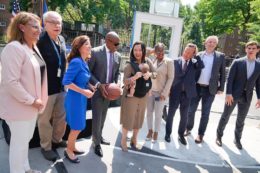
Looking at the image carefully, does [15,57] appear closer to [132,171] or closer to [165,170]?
[132,171]

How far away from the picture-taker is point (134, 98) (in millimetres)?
4250

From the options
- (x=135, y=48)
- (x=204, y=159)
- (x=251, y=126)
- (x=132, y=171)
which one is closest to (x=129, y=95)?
(x=135, y=48)

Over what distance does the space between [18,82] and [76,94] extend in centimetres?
100

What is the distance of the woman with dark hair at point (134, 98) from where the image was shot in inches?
162

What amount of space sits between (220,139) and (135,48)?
2.81 m

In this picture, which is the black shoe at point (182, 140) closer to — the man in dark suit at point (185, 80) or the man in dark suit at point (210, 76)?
the man in dark suit at point (185, 80)

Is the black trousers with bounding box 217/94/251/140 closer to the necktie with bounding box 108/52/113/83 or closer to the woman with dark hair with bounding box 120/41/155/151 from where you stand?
the woman with dark hair with bounding box 120/41/155/151

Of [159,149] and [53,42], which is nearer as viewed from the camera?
[53,42]

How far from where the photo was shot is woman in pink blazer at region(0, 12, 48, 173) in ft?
8.70

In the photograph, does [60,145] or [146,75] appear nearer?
[146,75]

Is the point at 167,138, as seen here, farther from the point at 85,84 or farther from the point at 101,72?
the point at 85,84

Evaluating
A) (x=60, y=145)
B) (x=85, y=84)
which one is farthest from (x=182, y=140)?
(x=85, y=84)

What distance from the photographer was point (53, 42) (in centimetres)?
362

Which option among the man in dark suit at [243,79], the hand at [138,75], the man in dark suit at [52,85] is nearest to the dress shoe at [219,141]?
the man in dark suit at [243,79]
